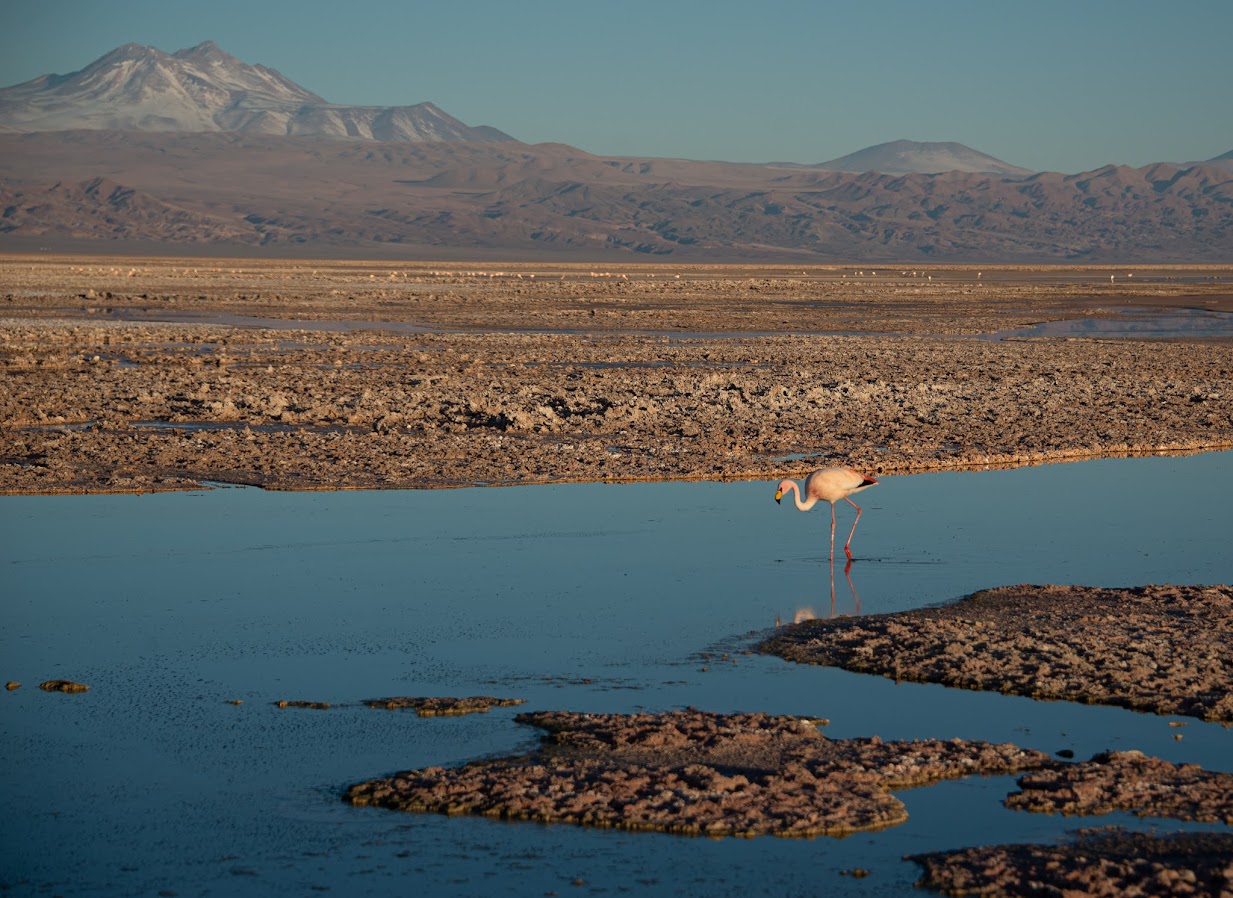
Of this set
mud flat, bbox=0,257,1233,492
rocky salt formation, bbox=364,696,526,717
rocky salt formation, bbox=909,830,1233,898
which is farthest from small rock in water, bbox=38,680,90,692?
mud flat, bbox=0,257,1233,492

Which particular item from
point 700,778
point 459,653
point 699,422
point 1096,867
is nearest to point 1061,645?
point 700,778

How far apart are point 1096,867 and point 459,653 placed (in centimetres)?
462

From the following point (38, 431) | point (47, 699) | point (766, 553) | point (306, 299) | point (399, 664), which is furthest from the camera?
point (306, 299)

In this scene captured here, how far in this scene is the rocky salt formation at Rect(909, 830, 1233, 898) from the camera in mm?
6441

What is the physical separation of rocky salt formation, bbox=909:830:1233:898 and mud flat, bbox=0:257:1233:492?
10633mm

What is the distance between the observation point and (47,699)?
30.1ft

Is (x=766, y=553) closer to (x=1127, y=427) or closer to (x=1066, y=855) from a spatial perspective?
(x=1066, y=855)

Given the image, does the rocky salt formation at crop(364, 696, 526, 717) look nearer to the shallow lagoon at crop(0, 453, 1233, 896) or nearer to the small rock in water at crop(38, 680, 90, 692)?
the shallow lagoon at crop(0, 453, 1233, 896)

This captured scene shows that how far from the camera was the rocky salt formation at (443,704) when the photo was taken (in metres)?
8.88

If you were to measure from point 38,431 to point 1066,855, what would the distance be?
16.9 m

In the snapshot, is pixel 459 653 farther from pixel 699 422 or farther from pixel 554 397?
pixel 554 397

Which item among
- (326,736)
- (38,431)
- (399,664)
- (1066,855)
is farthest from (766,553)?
(38,431)

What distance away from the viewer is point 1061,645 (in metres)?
10.1

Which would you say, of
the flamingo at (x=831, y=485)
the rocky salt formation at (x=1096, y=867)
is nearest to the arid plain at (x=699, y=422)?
the rocky salt formation at (x=1096, y=867)
